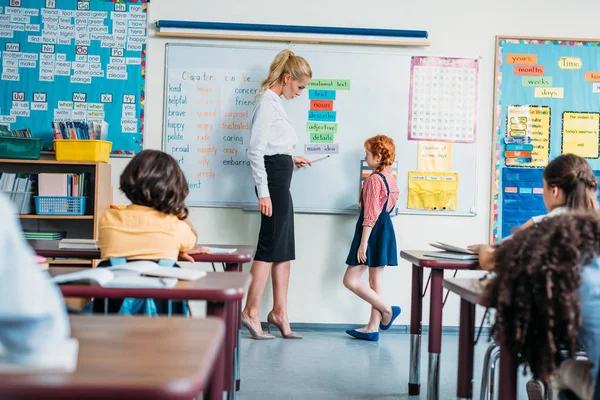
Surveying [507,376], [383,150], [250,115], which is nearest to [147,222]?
[507,376]

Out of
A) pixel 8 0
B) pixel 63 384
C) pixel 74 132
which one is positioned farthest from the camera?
pixel 8 0

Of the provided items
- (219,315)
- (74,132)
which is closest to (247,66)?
(74,132)

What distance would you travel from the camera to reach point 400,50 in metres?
4.40

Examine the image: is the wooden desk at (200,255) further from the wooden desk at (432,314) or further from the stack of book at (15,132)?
the stack of book at (15,132)

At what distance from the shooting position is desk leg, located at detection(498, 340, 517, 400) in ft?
5.10

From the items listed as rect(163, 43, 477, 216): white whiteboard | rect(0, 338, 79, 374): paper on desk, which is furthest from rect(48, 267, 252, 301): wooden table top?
rect(163, 43, 477, 216): white whiteboard

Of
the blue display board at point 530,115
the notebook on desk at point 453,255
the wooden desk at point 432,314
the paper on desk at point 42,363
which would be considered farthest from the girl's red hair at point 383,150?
the paper on desk at point 42,363

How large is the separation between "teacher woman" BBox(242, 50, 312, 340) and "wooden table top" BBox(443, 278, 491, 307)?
208 centimetres

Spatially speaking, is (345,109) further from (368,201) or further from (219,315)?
(219,315)

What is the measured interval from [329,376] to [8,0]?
3171 mm

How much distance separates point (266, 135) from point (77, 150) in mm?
1149

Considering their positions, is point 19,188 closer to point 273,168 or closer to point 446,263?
point 273,168

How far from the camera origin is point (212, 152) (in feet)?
14.2

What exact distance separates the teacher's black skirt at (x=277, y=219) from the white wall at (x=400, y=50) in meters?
0.37
